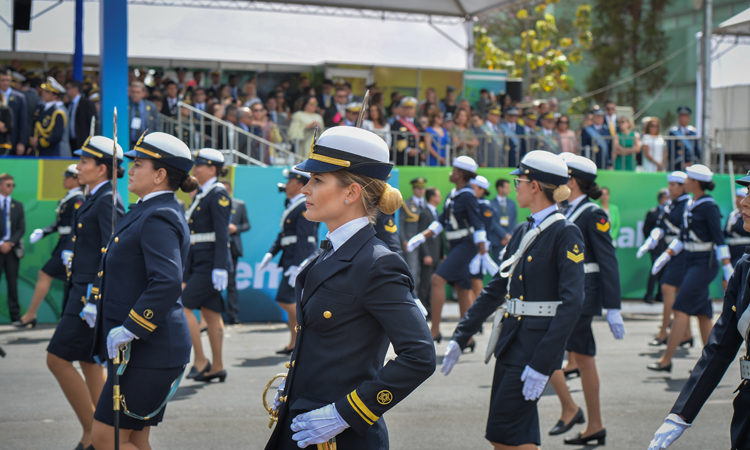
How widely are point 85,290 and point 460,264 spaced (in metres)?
5.46

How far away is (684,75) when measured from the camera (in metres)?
35.6

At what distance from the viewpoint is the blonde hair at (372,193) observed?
8.68 feet

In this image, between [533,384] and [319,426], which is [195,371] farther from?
[319,426]

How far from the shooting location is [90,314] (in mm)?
4395

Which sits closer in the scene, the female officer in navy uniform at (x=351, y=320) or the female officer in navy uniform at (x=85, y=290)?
the female officer in navy uniform at (x=351, y=320)

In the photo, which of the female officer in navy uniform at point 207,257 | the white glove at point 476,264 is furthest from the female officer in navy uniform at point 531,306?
the white glove at point 476,264

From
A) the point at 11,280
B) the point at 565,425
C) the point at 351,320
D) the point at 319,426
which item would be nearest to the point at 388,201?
the point at 351,320

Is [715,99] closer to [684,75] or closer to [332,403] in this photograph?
[684,75]

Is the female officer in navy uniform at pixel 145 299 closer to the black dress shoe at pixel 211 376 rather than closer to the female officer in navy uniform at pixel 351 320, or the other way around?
the female officer in navy uniform at pixel 351 320

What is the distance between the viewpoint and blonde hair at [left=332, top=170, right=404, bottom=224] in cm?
264

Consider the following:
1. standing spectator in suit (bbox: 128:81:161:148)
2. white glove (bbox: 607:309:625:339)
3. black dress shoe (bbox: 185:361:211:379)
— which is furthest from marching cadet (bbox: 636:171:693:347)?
standing spectator in suit (bbox: 128:81:161:148)

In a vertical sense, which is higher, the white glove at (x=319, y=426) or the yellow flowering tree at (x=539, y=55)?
the yellow flowering tree at (x=539, y=55)

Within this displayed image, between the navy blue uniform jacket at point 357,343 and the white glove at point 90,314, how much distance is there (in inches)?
84.9

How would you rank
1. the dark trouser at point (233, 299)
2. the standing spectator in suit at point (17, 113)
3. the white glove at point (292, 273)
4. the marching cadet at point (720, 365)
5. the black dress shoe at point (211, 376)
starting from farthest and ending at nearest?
the standing spectator in suit at point (17, 113), the dark trouser at point (233, 299), the white glove at point (292, 273), the black dress shoe at point (211, 376), the marching cadet at point (720, 365)
